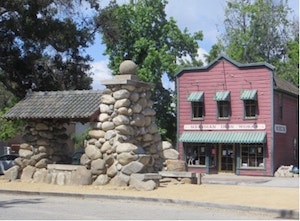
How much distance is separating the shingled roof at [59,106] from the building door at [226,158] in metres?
15.9

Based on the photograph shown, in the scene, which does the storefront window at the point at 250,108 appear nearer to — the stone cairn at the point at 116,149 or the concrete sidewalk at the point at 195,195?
the stone cairn at the point at 116,149

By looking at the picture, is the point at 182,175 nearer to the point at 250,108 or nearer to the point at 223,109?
the point at 250,108

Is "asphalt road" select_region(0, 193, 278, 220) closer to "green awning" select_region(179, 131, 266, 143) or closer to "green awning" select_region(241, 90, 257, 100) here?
"green awning" select_region(179, 131, 266, 143)

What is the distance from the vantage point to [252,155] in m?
36.3

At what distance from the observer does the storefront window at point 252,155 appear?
118 ft

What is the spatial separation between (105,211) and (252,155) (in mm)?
23485

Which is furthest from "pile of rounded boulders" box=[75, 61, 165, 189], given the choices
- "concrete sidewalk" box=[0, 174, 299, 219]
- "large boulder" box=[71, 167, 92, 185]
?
"concrete sidewalk" box=[0, 174, 299, 219]

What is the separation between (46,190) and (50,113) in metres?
4.60

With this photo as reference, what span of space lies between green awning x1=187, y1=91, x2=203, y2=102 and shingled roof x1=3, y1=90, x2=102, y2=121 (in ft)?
48.3

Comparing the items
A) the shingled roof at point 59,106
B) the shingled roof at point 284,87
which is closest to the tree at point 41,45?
the shingled roof at point 59,106

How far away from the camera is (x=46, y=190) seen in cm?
1956

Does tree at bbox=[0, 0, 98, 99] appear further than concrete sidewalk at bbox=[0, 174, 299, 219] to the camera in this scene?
Yes

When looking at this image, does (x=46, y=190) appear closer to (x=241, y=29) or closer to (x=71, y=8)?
(x=71, y=8)

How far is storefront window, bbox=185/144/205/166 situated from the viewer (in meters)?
38.1
